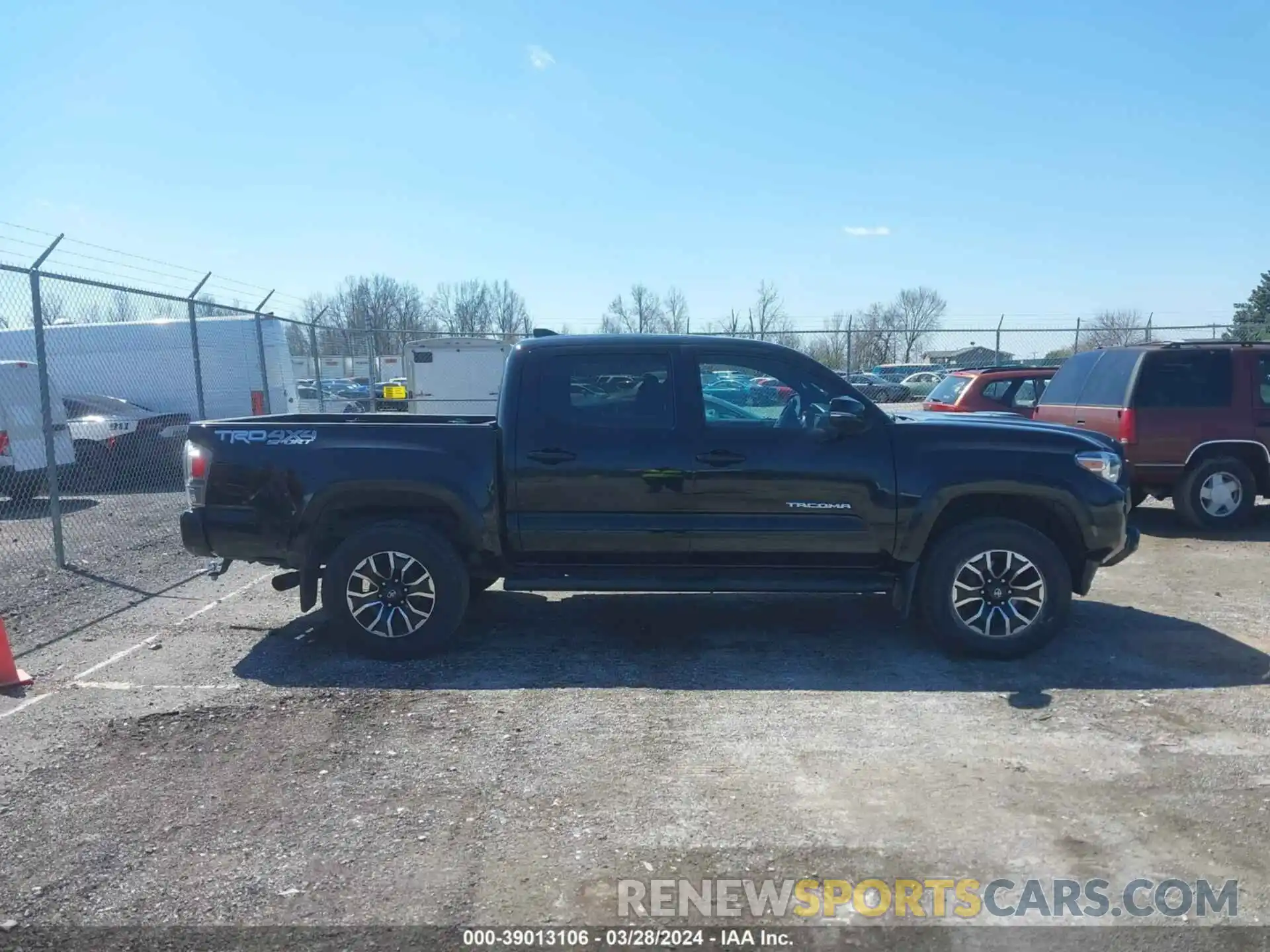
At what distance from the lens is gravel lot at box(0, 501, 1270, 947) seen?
3498mm

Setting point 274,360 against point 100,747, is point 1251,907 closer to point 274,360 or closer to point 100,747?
point 100,747

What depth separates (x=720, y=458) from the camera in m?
5.90

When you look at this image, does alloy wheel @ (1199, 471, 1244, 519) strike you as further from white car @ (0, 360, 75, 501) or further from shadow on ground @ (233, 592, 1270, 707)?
white car @ (0, 360, 75, 501)

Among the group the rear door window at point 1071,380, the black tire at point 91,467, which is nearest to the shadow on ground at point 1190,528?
the rear door window at point 1071,380

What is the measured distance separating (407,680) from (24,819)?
2055mm

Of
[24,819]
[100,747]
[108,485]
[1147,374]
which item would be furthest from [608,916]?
[108,485]

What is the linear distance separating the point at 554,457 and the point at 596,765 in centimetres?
209

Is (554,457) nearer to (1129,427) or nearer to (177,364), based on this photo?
(1129,427)

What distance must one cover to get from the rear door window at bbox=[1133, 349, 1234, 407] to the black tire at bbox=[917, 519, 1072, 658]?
15.1ft

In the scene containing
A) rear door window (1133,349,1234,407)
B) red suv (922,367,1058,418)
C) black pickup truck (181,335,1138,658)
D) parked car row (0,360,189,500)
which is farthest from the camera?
red suv (922,367,1058,418)

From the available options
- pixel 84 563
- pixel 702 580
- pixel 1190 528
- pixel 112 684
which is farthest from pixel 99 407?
pixel 1190 528

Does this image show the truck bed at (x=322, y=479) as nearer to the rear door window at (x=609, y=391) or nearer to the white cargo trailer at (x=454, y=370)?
the rear door window at (x=609, y=391)

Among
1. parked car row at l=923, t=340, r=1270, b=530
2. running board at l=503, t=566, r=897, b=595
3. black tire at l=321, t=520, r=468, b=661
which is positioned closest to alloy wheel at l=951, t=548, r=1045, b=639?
running board at l=503, t=566, r=897, b=595

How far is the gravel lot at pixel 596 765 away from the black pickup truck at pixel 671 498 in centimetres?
45
